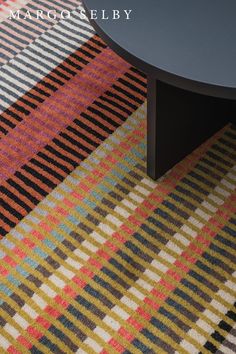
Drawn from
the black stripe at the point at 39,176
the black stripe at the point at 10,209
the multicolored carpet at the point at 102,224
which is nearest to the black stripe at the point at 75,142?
the multicolored carpet at the point at 102,224

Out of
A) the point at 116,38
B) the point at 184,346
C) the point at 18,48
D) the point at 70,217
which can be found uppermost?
the point at 116,38

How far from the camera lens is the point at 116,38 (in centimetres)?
85

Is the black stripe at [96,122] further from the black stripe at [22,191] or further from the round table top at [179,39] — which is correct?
the round table top at [179,39]

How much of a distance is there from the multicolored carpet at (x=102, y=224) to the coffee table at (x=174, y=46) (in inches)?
6.9

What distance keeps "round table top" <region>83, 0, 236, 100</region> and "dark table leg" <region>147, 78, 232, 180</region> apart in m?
0.09

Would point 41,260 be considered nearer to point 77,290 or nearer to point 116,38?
point 77,290

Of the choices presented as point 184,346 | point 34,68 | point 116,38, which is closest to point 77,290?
point 184,346

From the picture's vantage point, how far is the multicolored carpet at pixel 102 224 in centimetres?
94

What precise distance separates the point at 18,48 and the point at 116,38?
645 mm

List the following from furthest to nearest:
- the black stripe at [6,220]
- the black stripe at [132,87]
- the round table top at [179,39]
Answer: the black stripe at [132,87]
the black stripe at [6,220]
the round table top at [179,39]

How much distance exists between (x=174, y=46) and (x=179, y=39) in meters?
0.02

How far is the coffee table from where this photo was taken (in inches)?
31.1

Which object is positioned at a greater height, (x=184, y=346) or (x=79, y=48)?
(x=79, y=48)

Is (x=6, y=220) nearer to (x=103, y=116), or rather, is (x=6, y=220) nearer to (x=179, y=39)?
(x=103, y=116)
